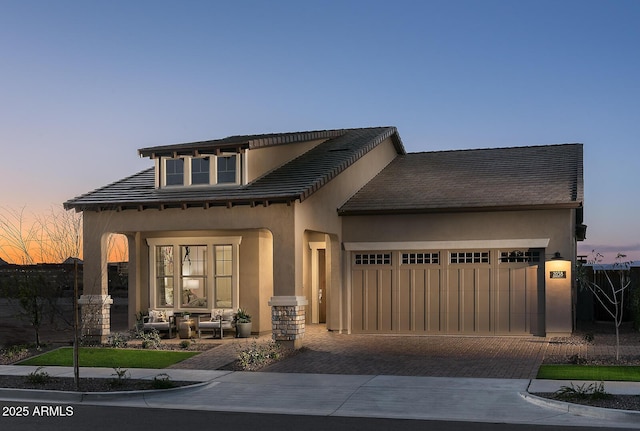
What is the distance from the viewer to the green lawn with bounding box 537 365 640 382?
14.1m

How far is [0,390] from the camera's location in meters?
13.9

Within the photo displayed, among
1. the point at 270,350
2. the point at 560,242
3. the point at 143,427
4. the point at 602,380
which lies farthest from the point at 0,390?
the point at 560,242

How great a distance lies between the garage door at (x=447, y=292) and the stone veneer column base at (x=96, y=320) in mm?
7243

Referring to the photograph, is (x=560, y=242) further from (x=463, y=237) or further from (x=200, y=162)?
(x=200, y=162)

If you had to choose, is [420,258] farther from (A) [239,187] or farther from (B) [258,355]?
(B) [258,355]

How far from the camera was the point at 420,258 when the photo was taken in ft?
74.5

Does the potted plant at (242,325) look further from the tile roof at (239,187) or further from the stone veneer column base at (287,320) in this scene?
the tile roof at (239,187)

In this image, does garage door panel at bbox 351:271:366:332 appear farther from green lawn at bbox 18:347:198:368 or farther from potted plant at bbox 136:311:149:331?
green lawn at bbox 18:347:198:368

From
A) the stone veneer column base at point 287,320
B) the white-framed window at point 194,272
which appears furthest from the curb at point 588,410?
the white-framed window at point 194,272

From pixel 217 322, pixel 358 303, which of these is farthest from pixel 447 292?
pixel 217 322

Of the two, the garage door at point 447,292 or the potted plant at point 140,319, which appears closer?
the garage door at point 447,292

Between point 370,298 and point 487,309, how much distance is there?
3.47m

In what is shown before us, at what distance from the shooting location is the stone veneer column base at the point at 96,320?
2094 centimetres

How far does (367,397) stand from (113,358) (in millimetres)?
7515
